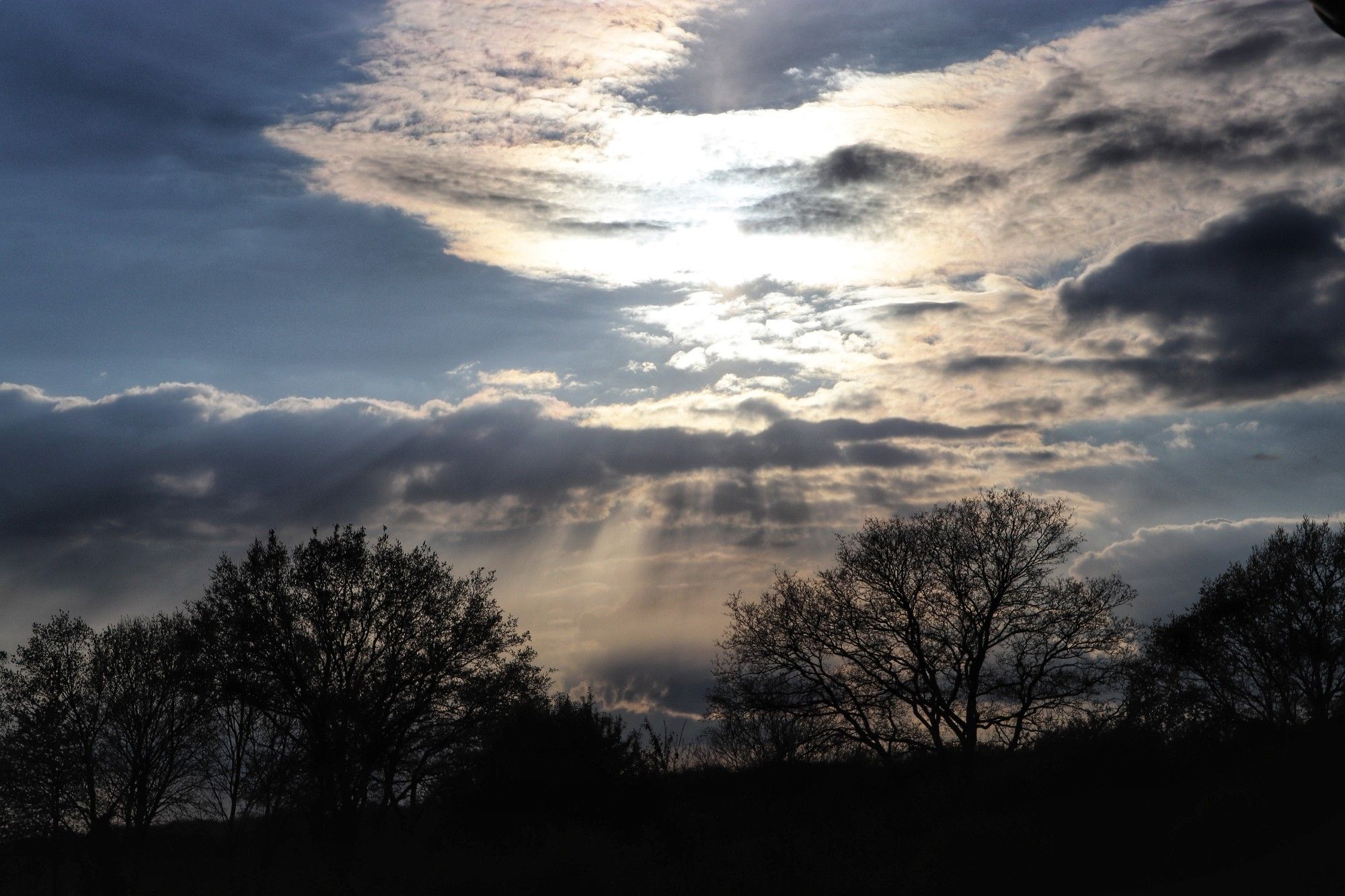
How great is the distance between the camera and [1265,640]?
40156 millimetres

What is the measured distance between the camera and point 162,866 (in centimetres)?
3925

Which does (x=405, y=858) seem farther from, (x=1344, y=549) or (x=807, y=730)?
(x=1344, y=549)

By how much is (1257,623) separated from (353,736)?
35.2 m

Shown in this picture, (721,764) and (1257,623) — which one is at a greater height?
(1257,623)

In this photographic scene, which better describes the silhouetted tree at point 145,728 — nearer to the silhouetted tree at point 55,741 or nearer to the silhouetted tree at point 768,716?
the silhouetted tree at point 55,741

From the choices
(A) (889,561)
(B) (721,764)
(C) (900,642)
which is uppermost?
(A) (889,561)

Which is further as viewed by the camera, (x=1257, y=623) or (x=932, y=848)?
(x=1257, y=623)

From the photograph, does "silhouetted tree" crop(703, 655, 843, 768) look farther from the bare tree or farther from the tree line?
the bare tree

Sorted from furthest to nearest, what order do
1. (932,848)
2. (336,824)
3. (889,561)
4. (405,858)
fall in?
(889,561) < (336,824) < (405,858) < (932,848)

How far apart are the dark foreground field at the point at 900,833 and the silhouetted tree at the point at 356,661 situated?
14.1ft

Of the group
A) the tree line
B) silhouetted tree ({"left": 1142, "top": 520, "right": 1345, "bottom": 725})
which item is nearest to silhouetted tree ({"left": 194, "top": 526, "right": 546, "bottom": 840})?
the tree line

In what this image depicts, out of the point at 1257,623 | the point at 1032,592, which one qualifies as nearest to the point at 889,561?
the point at 1032,592

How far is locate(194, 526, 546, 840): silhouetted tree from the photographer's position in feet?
113

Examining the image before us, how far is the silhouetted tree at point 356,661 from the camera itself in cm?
3459
